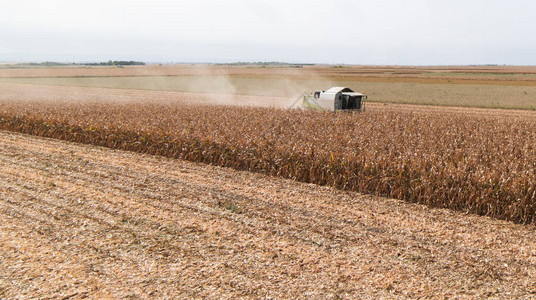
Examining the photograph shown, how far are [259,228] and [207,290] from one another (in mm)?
2197

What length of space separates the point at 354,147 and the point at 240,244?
6025 millimetres

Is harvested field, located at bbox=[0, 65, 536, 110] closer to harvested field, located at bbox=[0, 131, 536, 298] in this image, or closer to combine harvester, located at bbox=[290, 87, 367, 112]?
combine harvester, located at bbox=[290, 87, 367, 112]

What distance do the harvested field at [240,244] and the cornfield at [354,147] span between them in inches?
21.5

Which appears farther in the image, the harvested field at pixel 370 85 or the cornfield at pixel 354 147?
the harvested field at pixel 370 85

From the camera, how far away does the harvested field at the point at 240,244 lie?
5.71 metres

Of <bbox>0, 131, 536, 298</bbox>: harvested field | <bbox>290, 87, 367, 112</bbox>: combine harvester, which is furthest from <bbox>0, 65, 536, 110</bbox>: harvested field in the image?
<bbox>0, 131, 536, 298</bbox>: harvested field

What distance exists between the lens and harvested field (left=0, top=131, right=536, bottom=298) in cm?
571

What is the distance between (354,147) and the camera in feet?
39.3

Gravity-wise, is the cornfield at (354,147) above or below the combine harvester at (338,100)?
below

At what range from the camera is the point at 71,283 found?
574cm

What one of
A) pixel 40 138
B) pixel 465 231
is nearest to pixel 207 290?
pixel 465 231

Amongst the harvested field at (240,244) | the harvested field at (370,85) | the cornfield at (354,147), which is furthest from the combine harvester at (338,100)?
the harvested field at (370,85)

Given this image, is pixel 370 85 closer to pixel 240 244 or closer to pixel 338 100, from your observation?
pixel 338 100

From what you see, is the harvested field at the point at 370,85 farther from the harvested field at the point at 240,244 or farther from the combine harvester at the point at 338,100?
the harvested field at the point at 240,244
